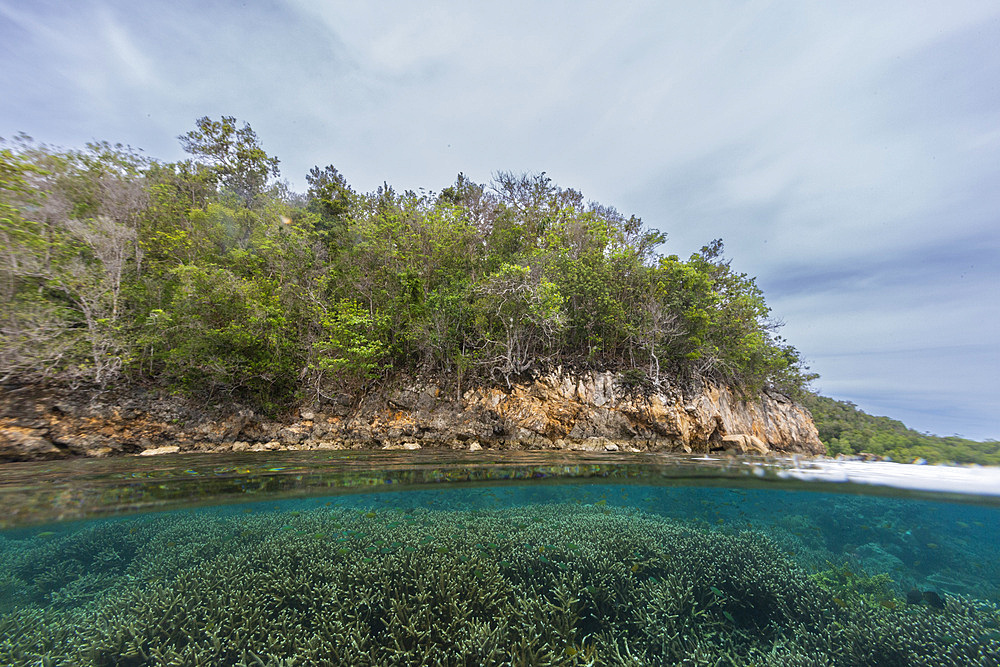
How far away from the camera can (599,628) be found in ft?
19.5

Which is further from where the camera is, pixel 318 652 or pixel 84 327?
pixel 84 327

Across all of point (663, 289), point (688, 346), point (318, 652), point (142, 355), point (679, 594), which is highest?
point (663, 289)

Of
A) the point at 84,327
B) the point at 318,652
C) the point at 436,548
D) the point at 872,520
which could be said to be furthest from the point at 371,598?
the point at 872,520

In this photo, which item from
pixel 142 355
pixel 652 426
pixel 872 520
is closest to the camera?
pixel 142 355

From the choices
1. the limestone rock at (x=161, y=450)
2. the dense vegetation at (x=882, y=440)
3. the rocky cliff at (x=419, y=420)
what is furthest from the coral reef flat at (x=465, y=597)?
the rocky cliff at (x=419, y=420)

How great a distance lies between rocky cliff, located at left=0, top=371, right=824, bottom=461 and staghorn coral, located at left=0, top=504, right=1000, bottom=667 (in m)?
4.21

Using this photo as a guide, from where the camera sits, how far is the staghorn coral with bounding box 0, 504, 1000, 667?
4820mm

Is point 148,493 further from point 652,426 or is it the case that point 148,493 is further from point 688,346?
point 688,346

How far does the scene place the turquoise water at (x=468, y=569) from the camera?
16.5ft

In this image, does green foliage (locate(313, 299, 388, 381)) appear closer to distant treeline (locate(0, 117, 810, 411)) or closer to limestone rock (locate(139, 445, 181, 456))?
distant treeline (locate(0, 117, 810, 411))

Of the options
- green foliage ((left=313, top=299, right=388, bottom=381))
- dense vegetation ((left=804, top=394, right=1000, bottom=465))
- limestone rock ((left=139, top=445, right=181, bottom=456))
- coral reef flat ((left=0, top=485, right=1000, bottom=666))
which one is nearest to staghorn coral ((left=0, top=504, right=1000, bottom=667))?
coral reef flat ((left=0, top=485, right=1000, bottom=666))

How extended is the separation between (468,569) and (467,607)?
814mm

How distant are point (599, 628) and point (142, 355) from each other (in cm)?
1710

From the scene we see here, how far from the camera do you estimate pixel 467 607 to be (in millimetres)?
5656
